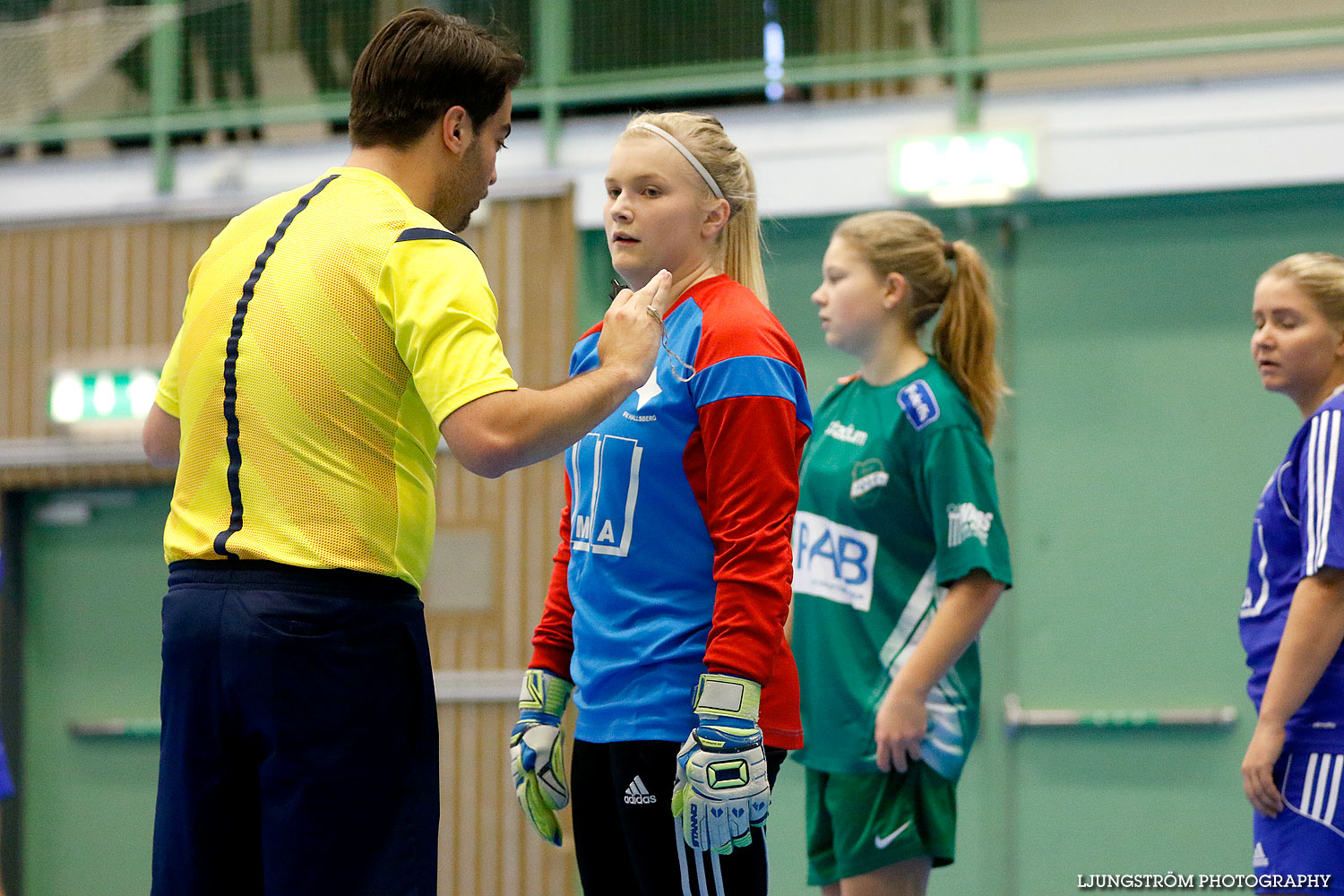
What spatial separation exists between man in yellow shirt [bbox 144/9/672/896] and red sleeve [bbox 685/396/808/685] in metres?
0.21

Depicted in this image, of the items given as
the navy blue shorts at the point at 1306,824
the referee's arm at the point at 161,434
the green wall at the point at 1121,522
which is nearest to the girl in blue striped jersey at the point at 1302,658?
the navy blue shorts at the point at 1306,824

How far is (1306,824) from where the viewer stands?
7.45 ft

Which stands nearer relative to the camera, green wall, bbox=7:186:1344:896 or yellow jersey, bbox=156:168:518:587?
yellow jersey, bbox=156:168:518:587

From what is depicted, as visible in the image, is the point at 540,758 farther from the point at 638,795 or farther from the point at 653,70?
the point at 653,70

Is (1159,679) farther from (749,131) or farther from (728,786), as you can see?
(728,786)

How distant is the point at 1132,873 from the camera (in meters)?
5.03

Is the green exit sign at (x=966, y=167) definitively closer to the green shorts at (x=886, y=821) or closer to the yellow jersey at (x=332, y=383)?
the green shorts at (x=886, y=821)

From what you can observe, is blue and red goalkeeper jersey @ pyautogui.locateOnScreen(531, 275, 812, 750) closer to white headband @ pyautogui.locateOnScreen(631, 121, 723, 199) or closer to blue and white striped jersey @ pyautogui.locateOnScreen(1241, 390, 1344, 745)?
white headband @ pyautogui.locateOnScreen(631, 121, 723, 199)

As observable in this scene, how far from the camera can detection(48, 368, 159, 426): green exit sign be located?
6.33m

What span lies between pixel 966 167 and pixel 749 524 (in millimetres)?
3942

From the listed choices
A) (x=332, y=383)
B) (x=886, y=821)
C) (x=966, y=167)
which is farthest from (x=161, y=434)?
(x=966, y=167)

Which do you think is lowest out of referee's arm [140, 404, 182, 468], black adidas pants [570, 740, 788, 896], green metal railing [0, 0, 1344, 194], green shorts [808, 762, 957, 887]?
green shorts [808, 762, 957, 887]

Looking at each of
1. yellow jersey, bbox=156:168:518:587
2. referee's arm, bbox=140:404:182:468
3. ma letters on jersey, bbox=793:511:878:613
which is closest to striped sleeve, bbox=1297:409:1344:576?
ma letters on jersey, bbox=793:511:878:613

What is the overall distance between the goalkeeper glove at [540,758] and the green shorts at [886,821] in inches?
29.2
